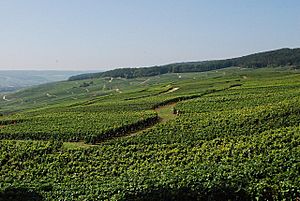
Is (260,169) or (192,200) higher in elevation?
(260,169)

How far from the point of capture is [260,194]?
86.6ft

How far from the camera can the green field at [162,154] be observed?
28.3 meters

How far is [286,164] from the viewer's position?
1179 inches

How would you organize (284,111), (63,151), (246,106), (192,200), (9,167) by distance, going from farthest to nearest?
(246,106), (284,111), (63,151), (9,167), (192,200)

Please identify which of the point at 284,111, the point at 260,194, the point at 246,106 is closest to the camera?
the point at 260,194

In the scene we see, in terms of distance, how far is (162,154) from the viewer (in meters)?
38.4

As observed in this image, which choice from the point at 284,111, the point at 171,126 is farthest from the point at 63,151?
the point at 284,111

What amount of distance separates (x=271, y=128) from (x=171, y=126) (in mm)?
12550

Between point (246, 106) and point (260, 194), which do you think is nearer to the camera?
point (260, 194)

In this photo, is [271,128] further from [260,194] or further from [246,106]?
[260,194]

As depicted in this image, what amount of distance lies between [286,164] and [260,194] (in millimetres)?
5034

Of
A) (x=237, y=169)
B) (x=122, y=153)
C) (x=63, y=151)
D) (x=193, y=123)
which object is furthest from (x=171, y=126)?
(x=237, y=169)

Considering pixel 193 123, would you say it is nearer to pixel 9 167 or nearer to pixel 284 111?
pixel 284 111

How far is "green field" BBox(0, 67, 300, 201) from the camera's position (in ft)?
92.8
